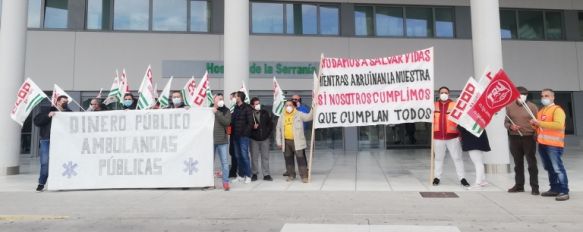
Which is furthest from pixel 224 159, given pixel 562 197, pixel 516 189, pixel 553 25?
pixel 553 25

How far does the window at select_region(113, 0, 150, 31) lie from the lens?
18766 millimetres

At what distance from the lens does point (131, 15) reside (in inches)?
742

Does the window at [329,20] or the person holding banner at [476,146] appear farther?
the window at [329,20]

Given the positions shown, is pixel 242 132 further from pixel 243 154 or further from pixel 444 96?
pixel 444 96

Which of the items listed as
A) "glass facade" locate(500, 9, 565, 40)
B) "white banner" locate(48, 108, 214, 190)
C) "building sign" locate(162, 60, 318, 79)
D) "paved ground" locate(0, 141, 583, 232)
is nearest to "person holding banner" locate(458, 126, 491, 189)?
"paved ground" locate(0, 141, 583, 232)

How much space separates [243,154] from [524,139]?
5.34 metres

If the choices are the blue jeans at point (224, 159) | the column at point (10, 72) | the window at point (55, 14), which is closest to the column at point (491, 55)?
the blue jeans at point (224, 159)

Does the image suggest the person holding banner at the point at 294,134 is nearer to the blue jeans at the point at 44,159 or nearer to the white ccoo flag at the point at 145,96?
the white ccoo flag at the point at 145,96

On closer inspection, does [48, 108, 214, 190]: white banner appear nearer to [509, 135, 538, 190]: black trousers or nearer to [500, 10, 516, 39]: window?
[509, 135, 538, 190]: black trousers

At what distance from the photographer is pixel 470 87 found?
25.7 ft

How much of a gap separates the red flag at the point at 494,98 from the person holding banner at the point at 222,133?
14.7 feet

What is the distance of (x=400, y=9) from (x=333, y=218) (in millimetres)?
16862

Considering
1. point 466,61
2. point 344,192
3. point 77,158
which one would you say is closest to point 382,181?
point 344,192

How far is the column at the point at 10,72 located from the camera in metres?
11.2
